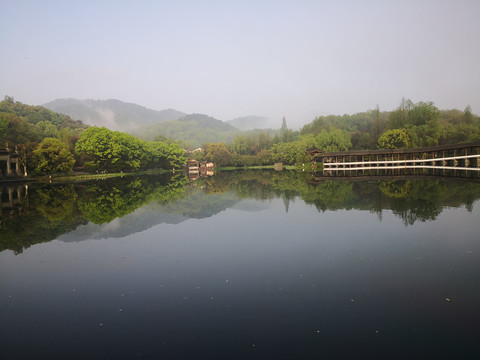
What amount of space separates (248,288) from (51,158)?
6292 centimetres

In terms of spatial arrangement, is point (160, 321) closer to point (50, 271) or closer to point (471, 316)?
point (50, 271)

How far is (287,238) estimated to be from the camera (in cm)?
1439

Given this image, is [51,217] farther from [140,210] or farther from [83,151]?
[83,151]

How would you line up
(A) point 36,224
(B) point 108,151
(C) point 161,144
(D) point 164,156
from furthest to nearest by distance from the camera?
(C) point 161,144
(D) point 164,156
(B) point 108,151
(A) point 36,224

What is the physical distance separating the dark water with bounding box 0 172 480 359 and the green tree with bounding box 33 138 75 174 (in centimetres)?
4775

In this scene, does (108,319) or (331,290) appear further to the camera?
(331,290)

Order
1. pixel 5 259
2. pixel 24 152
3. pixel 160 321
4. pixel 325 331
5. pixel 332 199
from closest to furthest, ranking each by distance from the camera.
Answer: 1. pixel 325 331
2. pixel 160 321
3. pixel 5 259
4. pixel 332 199
5. pixel 24 152

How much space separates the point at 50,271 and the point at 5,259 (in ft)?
10.1

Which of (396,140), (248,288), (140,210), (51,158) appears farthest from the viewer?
(396,140)

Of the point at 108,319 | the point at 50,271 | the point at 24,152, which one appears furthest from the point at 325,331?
the point at 24,152

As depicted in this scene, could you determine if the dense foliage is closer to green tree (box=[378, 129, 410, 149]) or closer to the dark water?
the dark water

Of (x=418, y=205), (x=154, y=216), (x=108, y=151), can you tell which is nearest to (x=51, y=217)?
(x=154, y=216)

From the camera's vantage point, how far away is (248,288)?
29.9ft

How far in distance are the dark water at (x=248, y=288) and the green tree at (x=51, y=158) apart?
157 feet
